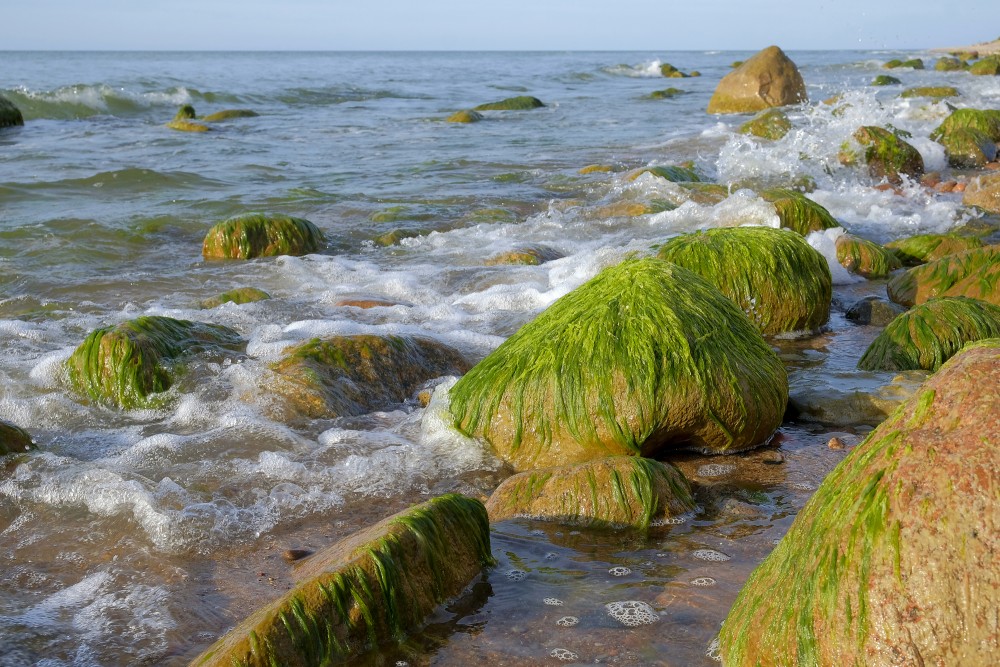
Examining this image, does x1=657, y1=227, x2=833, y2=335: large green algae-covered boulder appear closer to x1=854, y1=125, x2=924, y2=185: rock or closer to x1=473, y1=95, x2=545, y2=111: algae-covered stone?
x1=854, y1=125, x2=924, y2=185: rock

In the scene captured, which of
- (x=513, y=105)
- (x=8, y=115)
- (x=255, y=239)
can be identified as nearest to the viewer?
(x=255, y=239)

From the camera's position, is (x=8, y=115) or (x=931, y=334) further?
(x=8, y=115)

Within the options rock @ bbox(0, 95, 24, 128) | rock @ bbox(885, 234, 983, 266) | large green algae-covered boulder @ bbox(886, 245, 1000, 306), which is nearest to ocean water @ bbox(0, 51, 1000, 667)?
large green algae-covered boulder @ bbox(886, 245, 1000, 306)

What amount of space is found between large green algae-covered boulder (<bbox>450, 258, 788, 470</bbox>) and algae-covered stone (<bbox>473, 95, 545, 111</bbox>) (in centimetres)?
2252

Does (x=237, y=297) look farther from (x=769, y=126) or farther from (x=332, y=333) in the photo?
(x=769, y=126)

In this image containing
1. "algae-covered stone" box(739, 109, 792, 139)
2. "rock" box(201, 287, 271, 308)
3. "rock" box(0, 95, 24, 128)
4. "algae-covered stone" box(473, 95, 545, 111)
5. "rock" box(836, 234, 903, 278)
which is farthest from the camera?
"algae-covered stone" box(473, 95, 545, 111)

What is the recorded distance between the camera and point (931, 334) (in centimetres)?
578

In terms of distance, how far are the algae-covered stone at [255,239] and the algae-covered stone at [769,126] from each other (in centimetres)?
1031

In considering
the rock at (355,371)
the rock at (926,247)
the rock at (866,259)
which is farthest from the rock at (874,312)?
the rock at (355,371)

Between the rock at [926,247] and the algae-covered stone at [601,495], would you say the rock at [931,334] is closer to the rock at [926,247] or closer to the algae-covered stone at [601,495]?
the algae-covered stone at [601,495]

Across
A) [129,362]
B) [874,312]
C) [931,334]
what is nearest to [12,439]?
[129,362]

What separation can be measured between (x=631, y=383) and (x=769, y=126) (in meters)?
14.2

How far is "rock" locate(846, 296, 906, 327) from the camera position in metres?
7.02

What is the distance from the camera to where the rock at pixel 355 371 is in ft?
18.2
